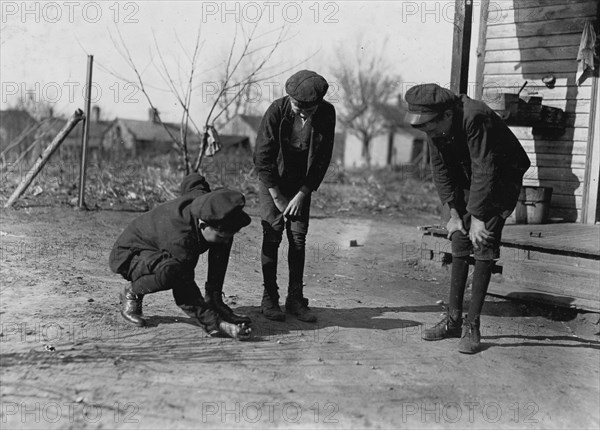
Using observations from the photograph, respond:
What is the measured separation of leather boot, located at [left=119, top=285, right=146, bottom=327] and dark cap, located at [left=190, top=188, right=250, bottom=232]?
853 millimetres

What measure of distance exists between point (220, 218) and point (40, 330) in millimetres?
1462

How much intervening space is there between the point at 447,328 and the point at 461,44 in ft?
13.1

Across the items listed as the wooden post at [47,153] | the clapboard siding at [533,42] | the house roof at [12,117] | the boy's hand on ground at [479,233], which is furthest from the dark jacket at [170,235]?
the house roof at [12,117]

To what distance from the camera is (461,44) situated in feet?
24.8

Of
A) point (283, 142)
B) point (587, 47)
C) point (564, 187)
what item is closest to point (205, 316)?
point (283, 142)

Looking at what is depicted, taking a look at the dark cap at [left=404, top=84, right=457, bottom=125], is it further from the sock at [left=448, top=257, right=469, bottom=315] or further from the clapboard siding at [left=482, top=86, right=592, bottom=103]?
the clapboard siding at [left=482, top=86, right=592, bottom=103]

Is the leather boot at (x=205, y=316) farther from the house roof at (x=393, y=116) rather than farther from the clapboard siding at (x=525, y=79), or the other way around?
the house roof at (x=393, y=116)

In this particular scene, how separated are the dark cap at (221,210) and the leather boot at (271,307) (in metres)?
0.96

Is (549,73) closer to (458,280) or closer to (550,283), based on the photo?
(550,283)

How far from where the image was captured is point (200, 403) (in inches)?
135

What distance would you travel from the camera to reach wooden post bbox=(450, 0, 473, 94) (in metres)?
7.52

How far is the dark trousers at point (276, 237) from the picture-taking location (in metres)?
4.98

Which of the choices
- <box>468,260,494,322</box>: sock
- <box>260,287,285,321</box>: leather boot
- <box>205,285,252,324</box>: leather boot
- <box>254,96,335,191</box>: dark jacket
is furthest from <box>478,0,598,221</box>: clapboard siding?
<box>205,285,252,324</box>: leather boot

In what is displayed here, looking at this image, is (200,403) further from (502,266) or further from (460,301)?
(502,266)
